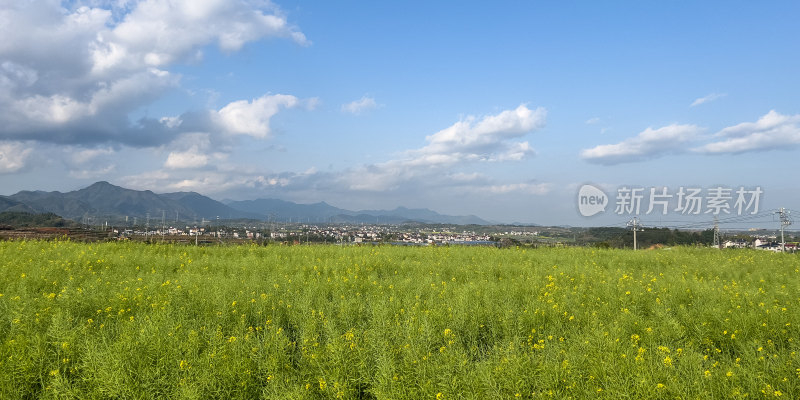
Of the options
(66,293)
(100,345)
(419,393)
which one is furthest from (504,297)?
(66,293)

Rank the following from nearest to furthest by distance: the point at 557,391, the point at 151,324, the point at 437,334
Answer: the point at 557,391, the point at 151,324, the point at 437,334

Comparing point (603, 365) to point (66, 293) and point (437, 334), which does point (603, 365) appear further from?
point (66, 293)

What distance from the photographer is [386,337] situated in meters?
5.97

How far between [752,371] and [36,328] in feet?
32.7

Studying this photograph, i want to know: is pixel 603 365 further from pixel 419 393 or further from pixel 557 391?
pixel 419 393

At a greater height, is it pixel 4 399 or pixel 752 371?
pixel 752 371

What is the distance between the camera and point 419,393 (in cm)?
463

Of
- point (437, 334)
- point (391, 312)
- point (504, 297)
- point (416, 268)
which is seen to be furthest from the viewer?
point (416, 268)

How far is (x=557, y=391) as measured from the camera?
4.28 metres

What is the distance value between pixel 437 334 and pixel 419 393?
5.99 ft

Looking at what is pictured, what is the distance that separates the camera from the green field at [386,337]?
457 centimetres

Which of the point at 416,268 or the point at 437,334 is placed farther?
the point at 416,268

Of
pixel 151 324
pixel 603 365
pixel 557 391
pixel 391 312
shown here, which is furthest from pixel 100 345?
pixel 603 365

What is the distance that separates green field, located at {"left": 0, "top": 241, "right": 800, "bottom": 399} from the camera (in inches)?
180
